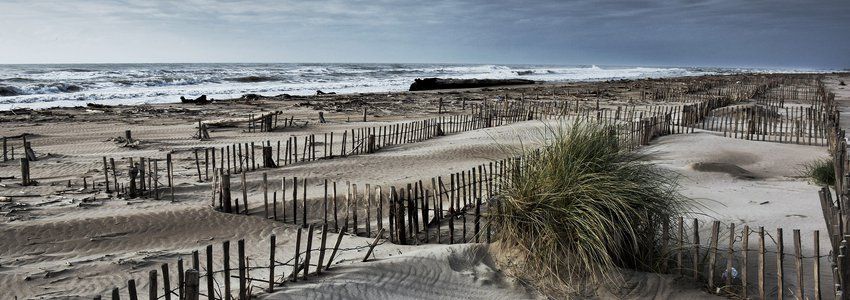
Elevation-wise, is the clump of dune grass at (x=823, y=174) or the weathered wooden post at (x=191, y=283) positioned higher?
the weathered wooden post at (x=191, y=283)

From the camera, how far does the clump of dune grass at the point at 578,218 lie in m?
4.37

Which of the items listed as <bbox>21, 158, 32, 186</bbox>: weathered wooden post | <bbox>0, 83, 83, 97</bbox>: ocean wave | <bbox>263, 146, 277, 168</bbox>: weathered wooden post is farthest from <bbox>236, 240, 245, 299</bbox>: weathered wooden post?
<bbox>0, 83, 83, 97</bbox>: ocean wave

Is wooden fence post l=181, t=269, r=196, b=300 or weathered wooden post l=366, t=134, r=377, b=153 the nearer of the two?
wooden fence post l=181, t=269, r=196, b=300

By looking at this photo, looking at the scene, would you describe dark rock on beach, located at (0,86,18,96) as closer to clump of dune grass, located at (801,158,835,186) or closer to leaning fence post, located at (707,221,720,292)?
clump of dune grass, located at (801,158,835,186)

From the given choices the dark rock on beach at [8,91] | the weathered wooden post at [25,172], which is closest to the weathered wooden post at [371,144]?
the weathered wooden post at [25,172]

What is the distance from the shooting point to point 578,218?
14.1 ft

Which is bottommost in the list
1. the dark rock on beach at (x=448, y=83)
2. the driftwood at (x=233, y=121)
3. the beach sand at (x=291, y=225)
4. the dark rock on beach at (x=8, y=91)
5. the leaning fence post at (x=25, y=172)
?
the beach sand at (x=291, y=225)

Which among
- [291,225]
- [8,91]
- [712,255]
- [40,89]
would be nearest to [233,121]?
[291,225]

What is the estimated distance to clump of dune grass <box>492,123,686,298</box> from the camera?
4.37 m

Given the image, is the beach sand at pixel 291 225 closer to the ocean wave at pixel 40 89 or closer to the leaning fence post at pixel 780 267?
the leaning fence post at pixel 780 267

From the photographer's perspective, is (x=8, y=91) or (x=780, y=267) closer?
(x=780, y=267)

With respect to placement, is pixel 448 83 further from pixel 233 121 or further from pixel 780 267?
pixel 780 267

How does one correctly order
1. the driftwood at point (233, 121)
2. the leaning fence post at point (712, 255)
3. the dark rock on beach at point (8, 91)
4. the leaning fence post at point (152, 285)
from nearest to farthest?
1. the leaning fence post at point (152, 285)
2. the leaning fence post at point (712, 255)
3. the driftwood at point (233, 121)
4. the dark rock on beach at point (8, 91)

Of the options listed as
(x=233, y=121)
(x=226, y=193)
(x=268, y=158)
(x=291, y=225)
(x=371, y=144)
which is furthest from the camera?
(x=233, y=121)
